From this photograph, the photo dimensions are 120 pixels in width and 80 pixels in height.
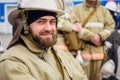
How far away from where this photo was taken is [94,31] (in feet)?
20.0

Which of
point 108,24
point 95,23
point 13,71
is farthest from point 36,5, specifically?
point 108,24

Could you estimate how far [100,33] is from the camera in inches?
237

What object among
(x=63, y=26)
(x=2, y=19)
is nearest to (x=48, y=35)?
(x=63, y=26)

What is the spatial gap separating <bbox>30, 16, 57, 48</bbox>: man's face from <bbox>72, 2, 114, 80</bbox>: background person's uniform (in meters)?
2.81

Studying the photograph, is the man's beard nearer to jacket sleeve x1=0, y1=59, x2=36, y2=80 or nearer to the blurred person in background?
the blurred person in background

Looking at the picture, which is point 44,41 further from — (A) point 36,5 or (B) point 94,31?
(B) point 94,31

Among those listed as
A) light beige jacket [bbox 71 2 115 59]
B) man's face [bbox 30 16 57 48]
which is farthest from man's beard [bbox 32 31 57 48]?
light beige jacket [bbox 71 2 115 59]

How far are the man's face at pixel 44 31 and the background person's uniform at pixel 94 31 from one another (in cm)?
281

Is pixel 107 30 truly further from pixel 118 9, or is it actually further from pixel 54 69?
pixel 54 69

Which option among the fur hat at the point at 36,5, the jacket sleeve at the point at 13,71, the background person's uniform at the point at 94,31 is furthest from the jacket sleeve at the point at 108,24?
the jacket sleeve at the point at 13,71

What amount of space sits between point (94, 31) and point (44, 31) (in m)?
2.99

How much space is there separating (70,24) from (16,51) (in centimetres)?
245

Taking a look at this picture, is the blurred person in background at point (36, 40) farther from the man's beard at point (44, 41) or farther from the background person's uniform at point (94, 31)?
the background person's uniform at point (94, 31)

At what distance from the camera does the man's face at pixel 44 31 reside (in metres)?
3.14
